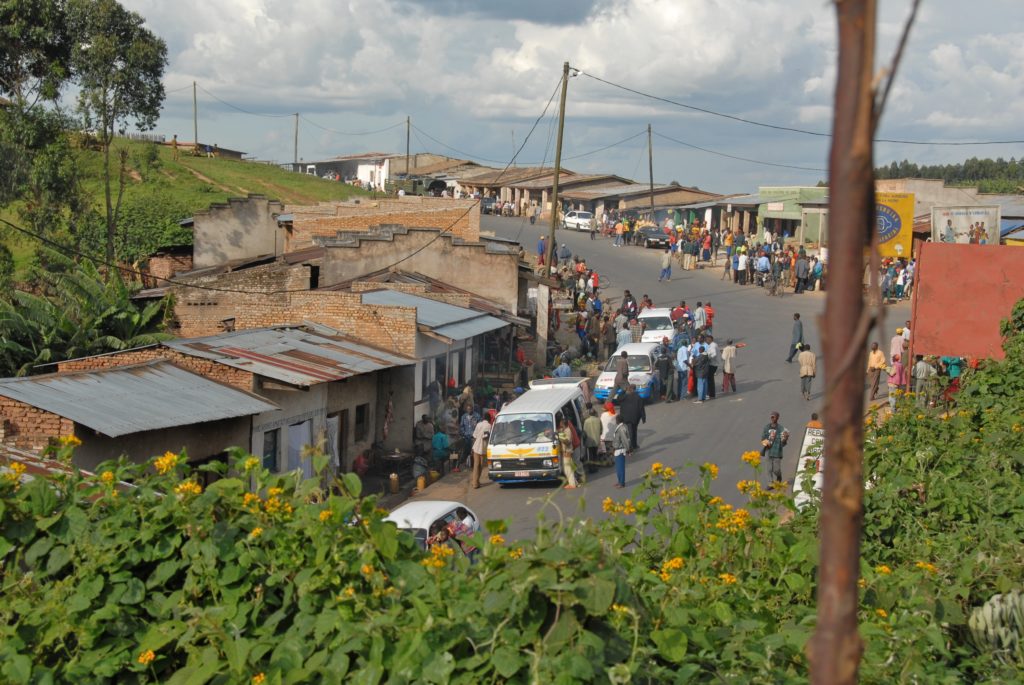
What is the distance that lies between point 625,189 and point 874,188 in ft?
234

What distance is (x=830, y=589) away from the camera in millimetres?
2086

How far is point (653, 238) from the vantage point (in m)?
56.5

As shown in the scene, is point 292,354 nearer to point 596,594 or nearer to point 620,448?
point 620,448

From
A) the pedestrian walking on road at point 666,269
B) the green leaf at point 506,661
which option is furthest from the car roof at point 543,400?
the pedestrian walking on road at point 666,269

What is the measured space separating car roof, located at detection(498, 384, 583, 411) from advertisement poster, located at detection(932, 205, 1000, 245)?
1199 centimetres

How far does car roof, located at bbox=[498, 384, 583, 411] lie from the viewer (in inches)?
803

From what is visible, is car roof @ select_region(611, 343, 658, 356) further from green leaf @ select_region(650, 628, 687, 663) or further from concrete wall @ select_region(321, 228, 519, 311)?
green leaf @ select_region(650, 628, 687, 663)

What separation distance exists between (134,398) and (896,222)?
703 inches

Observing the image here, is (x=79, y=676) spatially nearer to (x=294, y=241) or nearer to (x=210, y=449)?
(x=210, y=449)

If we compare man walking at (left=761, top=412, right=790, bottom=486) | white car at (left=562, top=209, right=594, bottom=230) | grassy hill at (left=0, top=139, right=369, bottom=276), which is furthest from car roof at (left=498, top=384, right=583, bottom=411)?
white car at (left=562, top=209, right=594, bottom=230)

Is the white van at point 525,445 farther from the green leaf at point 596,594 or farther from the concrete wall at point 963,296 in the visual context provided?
the green leaf at point 596,594

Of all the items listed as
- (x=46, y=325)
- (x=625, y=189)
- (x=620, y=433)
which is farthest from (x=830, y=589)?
(x=625, y=189)

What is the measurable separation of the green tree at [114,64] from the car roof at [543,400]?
17.8 m

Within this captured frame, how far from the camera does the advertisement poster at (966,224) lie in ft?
91.7
